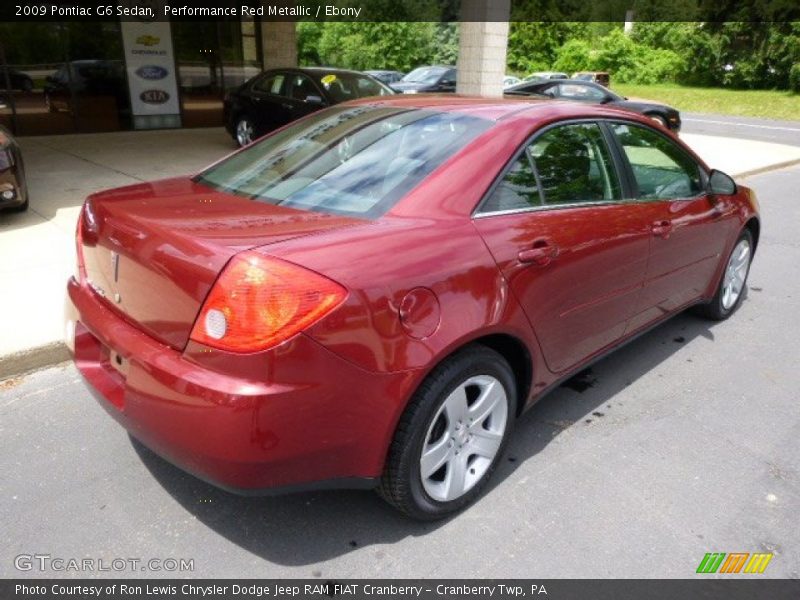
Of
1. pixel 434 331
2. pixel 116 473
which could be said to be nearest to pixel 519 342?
pixel 434 331

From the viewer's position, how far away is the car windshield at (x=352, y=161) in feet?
7.95

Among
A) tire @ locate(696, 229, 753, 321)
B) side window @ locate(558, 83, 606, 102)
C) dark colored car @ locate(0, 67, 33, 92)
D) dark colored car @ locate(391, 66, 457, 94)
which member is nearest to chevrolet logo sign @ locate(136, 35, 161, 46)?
dark colored car @ locate(0, 67, 33, 92)

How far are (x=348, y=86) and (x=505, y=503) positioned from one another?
337 inches

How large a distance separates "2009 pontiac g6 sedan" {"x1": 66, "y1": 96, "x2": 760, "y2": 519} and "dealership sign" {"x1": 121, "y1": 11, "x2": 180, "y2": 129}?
1164cm

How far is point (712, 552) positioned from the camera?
2.36 meters

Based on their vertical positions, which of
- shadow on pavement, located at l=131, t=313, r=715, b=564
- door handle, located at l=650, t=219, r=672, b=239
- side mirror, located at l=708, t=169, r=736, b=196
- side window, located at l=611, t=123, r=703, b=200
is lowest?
shadow on pavement, located at l=131, t=313, r=715, b=564

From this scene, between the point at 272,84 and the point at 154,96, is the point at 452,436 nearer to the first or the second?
the point at 272,84

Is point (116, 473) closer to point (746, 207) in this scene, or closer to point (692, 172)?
point (692, 172)

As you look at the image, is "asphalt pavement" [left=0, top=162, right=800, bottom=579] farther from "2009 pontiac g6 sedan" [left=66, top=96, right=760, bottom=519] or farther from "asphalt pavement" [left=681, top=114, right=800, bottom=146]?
"asphalt pavement" [left=681, top=114, right=800, bottom=146]

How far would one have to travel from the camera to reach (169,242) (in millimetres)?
2086

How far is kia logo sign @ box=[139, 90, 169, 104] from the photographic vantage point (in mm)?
13275

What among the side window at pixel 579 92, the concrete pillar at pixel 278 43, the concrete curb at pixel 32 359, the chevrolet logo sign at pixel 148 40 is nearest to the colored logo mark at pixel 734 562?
the concrete curb at pixel 32 359

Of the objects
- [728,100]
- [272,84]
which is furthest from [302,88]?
[728,100]

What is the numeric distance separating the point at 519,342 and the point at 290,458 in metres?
1.07
